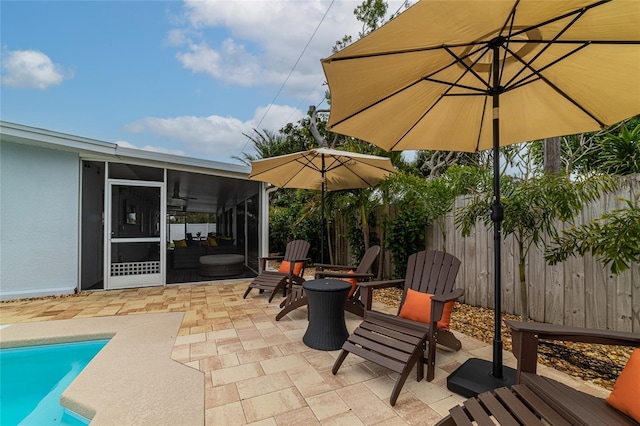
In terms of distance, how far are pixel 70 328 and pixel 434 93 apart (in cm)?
501

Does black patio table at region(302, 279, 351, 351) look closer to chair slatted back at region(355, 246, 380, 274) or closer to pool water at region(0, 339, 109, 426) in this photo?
chair slatted back at region(355, 246, 380, 274)

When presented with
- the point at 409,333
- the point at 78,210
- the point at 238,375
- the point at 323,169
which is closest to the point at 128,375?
the point at 238,375

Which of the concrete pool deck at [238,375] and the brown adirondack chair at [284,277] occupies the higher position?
the brown adirondack chair at [284,277]

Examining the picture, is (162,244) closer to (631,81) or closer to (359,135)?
(359,135)

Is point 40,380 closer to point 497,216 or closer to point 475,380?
point 475,380

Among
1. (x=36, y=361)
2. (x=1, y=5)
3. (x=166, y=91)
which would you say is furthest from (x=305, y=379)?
(x=166, y=91)

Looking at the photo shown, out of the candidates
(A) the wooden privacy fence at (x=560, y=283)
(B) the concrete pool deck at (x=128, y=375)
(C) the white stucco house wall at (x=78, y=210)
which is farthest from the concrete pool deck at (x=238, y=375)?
(C) the white stucco house wall at (x=78, y=210)

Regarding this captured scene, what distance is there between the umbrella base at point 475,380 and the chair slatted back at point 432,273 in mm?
682

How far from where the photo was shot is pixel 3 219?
522 centimetres

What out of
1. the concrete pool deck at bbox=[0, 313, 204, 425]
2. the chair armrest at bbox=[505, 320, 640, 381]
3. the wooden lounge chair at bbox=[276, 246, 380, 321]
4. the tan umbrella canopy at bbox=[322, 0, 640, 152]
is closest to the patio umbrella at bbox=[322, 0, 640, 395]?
the tan umbrella canopy at bbox=[322, 0, 640, 152]

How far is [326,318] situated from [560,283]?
2.83 meters

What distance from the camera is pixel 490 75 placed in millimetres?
2436

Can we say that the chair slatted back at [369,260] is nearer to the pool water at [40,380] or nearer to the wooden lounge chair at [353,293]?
the wooden lounge chair at [353,293]

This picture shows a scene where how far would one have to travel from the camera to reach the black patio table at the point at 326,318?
10.2ft
